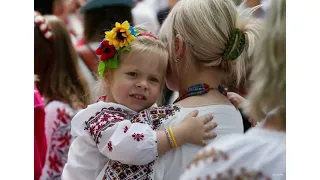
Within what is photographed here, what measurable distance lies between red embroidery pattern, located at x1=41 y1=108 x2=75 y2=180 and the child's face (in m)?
0.72

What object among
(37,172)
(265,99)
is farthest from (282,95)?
(37,172)

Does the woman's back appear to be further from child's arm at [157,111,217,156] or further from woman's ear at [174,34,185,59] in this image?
woman's ear at [174,34,185,59]

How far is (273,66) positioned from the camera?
0.95 m

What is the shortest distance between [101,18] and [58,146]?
508 mm

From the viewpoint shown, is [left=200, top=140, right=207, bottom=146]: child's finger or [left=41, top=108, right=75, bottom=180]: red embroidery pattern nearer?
[left=200, top=140, right=207, bottom=146]: child's finger

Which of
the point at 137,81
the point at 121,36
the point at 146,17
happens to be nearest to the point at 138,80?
the point at 137,81

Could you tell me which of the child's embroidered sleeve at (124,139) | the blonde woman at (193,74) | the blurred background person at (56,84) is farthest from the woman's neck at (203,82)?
the blurred background person at (56,84)

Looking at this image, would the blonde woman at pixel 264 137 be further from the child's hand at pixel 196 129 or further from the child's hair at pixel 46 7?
the child's hair at pixel 46 7

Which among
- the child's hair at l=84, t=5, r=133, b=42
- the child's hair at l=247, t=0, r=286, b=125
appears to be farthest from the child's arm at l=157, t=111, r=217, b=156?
the child's hair at l=84, t=5, r=133, b=42

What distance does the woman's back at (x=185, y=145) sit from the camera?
115cm

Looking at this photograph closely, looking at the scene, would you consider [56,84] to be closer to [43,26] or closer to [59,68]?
[59,68]

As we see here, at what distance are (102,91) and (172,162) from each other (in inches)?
12.0

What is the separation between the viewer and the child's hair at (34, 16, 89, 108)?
2.03 m
